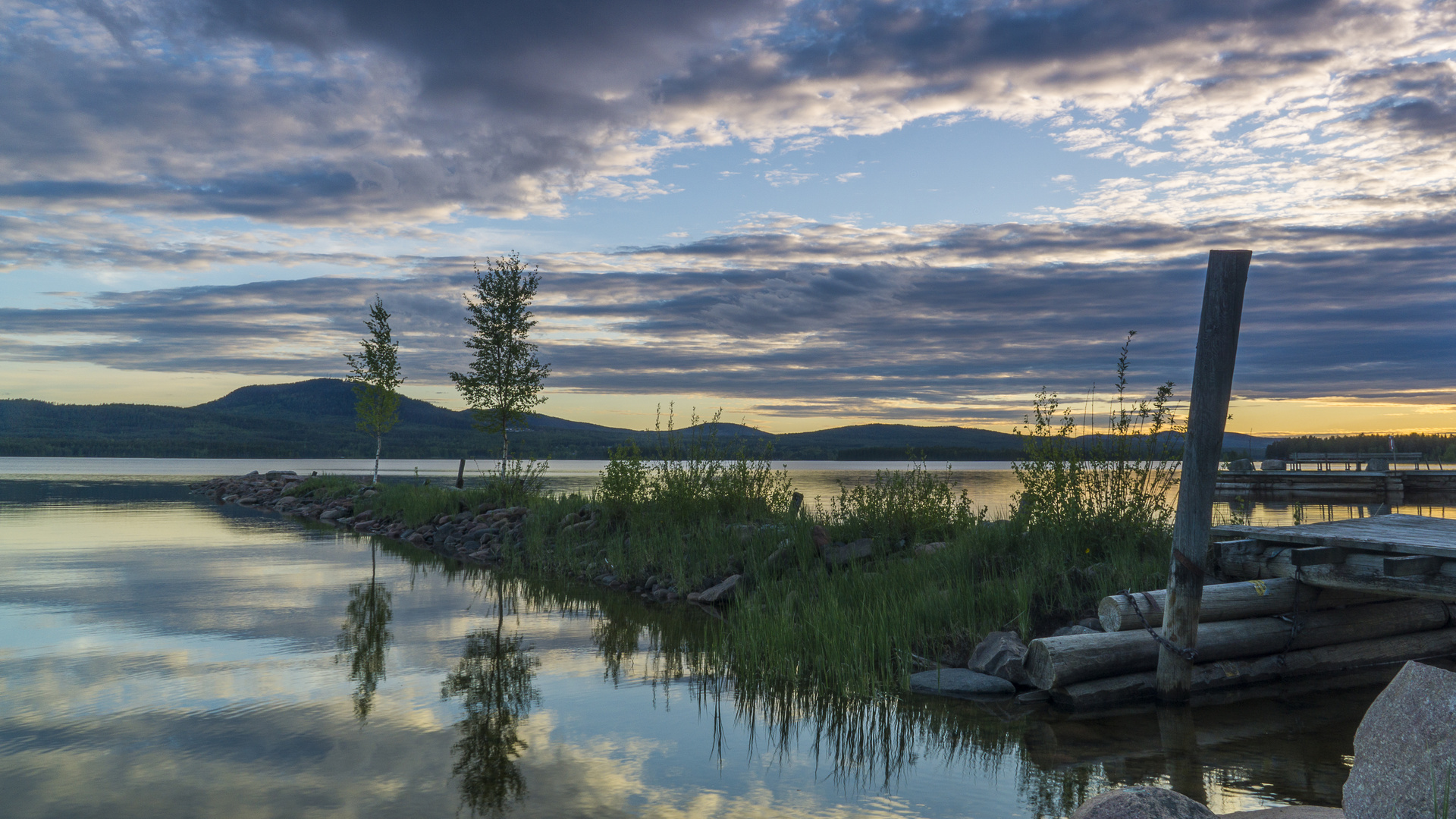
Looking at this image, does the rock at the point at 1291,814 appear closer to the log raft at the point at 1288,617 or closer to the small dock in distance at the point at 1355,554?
the log raft at the point at 1288,617

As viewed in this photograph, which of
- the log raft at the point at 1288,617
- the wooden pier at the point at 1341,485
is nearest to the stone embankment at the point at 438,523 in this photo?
the log raft at the point at 1288,617

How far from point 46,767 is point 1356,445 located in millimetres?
54297

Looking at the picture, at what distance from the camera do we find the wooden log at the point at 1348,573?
26.0ft

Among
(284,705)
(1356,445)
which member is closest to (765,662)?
(284,705)

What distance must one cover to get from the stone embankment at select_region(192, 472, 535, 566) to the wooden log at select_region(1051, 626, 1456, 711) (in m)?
14.1

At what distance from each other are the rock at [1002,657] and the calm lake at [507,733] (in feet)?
2.64

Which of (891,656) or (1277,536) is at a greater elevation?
(1277,536)

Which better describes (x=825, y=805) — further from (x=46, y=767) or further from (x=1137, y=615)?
(x=46, y=767)

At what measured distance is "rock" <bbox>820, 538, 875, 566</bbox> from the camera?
14664 millimetres

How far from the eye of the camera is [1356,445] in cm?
4419

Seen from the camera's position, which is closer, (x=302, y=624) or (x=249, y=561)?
(x=302, y=624)

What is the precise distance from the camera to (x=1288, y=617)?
9.77 m

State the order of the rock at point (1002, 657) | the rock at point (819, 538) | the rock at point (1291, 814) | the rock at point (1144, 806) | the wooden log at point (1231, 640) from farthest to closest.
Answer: the rock at point (819, 538) → the rock at point (1002, 657) → the wooden log at point (1231, 640) → the rock at point (1291, 814) → the rock at point (1144, 806)

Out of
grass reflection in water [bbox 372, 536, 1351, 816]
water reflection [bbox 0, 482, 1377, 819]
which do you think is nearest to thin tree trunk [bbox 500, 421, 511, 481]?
water reflection [bbox 0, 482, 1377, 819]
